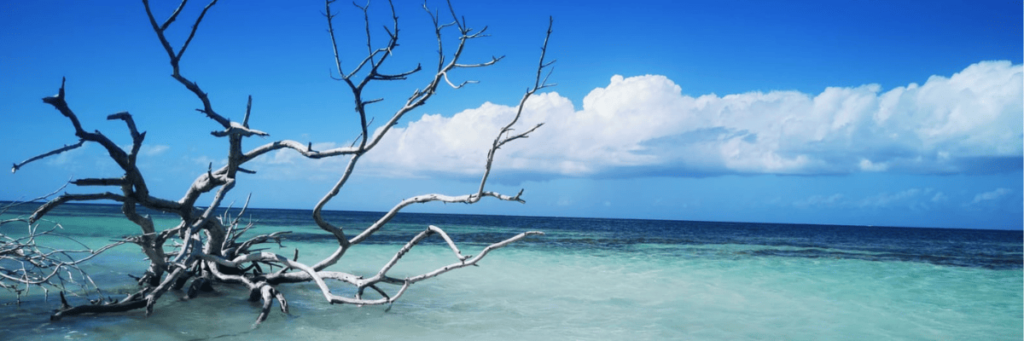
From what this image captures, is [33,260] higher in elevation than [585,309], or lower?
higher

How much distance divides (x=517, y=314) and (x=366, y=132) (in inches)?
125

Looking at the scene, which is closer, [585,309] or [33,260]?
[33,260]

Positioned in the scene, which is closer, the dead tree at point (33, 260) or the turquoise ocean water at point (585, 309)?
the dead tree at point (33, 260)

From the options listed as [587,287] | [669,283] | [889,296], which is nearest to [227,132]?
[587,287]

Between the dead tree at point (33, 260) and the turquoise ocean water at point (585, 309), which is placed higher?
the dead tree at point (33, 260)

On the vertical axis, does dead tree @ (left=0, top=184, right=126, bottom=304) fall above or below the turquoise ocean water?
above

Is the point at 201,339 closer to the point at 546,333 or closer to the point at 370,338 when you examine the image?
the point at 370,338

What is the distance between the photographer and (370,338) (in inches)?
212

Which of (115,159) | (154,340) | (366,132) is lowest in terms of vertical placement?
(154,340)

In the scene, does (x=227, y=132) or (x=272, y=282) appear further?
(x=272, y=282)

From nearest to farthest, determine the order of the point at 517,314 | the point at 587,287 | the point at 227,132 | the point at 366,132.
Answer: the point at 227,132
the point at 366,132
the point at 517,314
the point at 587,287

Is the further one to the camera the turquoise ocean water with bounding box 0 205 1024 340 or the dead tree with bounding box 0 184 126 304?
the turquoise ocean water with bounding box 0 205 1024 340

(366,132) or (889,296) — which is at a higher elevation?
(366,132)

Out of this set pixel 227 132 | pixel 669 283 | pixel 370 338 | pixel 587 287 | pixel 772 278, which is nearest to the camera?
pixel 227 132
